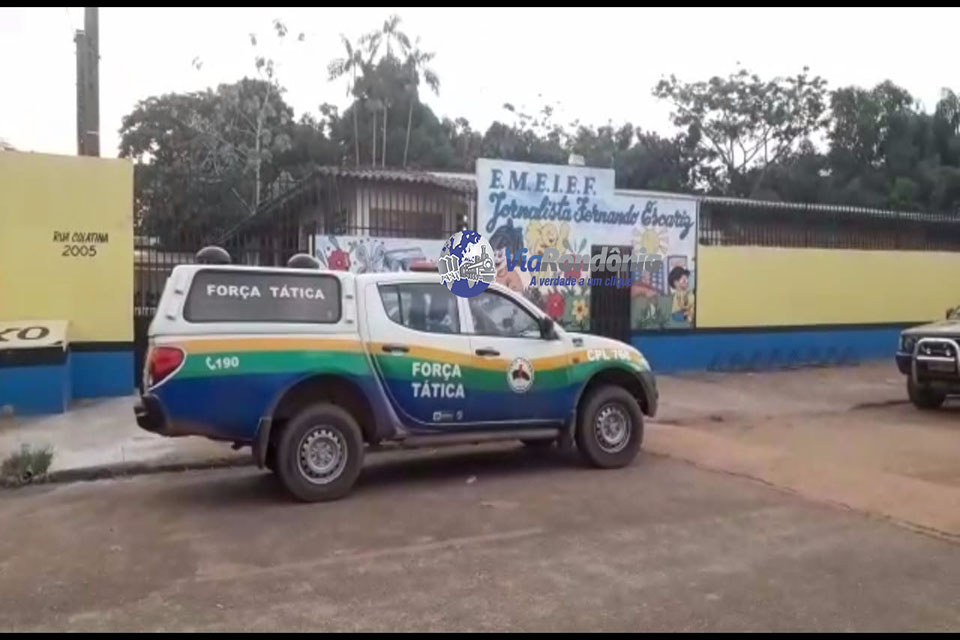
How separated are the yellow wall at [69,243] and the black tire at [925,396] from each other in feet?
36.5

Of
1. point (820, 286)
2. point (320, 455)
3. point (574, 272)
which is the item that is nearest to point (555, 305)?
point (574, 272)

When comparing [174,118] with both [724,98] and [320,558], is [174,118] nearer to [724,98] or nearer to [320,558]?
[724,98]

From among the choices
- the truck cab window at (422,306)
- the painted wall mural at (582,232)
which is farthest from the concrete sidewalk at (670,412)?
the truck cab window at (422,306)

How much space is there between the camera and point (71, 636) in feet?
14.1

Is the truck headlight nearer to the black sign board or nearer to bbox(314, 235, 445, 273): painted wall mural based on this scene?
bbox(314, 235, 445, 273): painted wall mural

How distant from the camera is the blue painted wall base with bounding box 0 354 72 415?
10.5 metres

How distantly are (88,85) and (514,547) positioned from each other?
10.6 m

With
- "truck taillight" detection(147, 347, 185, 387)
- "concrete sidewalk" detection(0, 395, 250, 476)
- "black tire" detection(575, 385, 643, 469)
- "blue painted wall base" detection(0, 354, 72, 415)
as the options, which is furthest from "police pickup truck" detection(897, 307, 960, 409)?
"blue painted wall base" detection(0, 354, 72, 415)

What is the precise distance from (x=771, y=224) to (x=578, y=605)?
14608 millimetres

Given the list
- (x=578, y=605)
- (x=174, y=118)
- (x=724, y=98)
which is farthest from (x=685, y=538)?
(x=724, y=98)

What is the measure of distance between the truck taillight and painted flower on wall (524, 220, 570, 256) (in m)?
8.97

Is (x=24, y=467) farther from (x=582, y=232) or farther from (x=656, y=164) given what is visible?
(x=656, y=164)

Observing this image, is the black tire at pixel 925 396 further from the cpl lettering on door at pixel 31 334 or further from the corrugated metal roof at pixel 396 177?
the cpl lettering on door at pixel 31 334

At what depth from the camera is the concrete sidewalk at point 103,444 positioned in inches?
335
